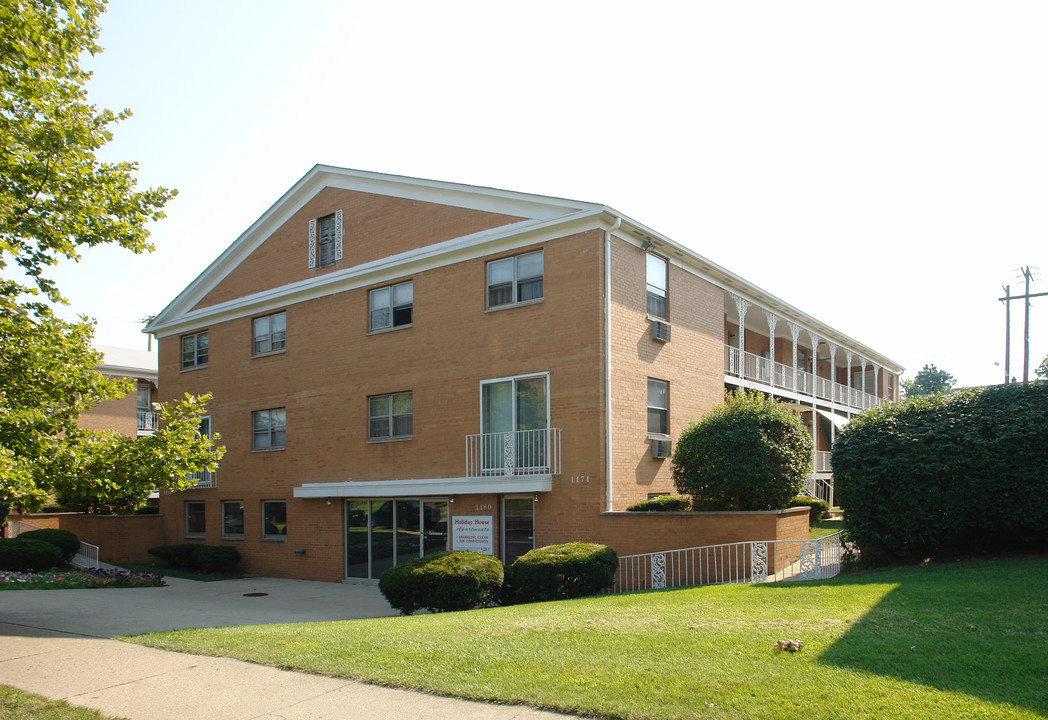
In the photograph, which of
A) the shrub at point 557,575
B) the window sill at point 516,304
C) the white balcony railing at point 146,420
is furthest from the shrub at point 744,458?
the white balcony railing at point 146,420

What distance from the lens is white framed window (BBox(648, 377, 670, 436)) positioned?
1867cm

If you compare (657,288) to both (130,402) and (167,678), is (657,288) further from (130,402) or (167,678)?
(130,402)

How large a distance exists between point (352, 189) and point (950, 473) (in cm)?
1610

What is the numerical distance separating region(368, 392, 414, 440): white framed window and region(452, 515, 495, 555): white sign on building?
2883 millimetres

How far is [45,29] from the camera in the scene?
10.0m

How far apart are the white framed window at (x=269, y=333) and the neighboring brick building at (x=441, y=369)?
7cm

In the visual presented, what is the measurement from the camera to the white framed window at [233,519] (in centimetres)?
2491

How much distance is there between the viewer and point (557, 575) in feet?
43.8

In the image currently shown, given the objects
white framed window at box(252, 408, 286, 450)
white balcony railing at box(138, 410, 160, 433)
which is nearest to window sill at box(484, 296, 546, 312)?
white framed window at box(252, 408, 286, 450)

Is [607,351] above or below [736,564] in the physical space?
above

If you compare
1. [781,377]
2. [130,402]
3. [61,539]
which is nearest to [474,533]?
[781,377]

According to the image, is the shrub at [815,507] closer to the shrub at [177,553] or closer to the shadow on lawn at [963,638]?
the shadow on lawn at [963,638]

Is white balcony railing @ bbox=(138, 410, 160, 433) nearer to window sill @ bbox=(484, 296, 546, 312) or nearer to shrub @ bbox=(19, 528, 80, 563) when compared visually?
shrub @ bbox=(19, 528, 80, 563)

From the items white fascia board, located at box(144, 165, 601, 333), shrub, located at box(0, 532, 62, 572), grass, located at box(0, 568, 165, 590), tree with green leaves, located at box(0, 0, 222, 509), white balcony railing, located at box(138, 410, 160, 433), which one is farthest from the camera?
white balcony railing, located at box(138, 410, 160, 433)
